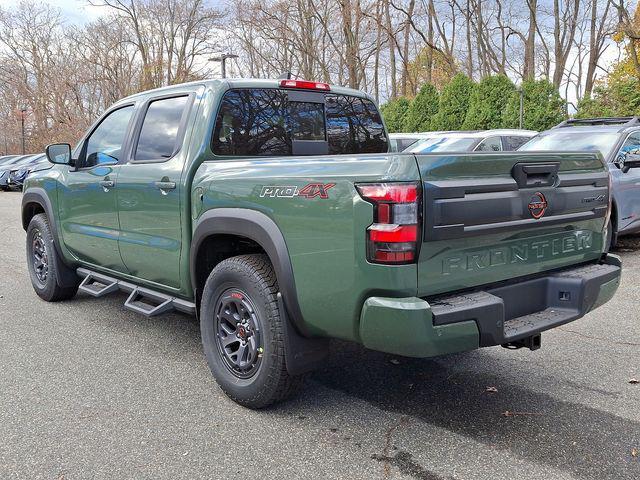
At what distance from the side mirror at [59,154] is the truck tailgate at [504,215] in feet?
11.9

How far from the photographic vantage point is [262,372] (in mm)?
3250

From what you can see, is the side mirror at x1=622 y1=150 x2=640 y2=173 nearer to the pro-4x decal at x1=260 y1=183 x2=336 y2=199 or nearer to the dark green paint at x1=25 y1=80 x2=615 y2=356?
→ the dark green paint at x1=25 y1=80 x2=615 y2=356

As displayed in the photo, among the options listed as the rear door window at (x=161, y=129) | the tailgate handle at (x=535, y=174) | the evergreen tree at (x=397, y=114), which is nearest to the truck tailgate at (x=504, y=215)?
the tailgate handle at (x=535, y=174)

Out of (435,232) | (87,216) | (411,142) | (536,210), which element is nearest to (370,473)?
(435,232)

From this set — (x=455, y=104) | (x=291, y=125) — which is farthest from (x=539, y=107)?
(x=291, y=125)

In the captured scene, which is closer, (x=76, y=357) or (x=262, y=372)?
(x=262, y=372)

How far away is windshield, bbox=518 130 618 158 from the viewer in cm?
791

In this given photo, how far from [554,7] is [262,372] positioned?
34.9m

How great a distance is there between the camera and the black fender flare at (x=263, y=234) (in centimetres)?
303

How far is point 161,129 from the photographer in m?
4.27

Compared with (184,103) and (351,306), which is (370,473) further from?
(184,103)

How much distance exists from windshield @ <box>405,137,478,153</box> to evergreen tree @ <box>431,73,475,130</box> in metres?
9.27

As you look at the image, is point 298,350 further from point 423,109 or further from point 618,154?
point 423,109

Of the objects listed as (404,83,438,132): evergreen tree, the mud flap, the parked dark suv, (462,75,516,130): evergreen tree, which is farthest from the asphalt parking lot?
(404,83,438,132): evergreen tree
